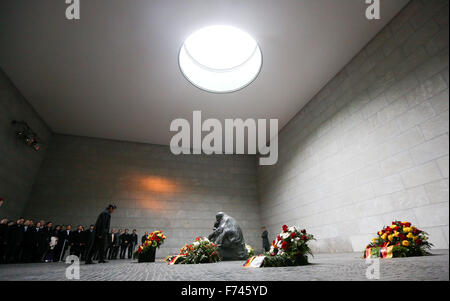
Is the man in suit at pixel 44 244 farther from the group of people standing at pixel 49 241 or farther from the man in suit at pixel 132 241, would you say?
the man in suit at pixel 132 241

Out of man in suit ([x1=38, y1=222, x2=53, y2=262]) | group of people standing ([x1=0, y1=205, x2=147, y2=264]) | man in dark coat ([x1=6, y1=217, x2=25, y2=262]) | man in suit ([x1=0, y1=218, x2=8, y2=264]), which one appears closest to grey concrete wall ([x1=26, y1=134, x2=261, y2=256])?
group of people standing ([x1=0, y1=205, x2=147, y2=264])

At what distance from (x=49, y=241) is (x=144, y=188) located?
245 inches

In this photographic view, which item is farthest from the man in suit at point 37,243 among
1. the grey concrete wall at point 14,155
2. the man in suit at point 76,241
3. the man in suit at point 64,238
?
the grey concrete wall at point 14,155

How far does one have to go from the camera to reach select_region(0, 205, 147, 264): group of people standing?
24.1ft

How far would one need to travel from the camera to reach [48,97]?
1238 centimetres

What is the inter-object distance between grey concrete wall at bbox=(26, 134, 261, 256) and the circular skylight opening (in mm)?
7615

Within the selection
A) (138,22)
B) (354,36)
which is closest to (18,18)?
Result: (138,22)

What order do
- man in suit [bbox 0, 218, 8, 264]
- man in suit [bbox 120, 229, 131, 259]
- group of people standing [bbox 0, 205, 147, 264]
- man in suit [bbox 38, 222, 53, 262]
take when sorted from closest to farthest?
group of people standing [bbox 0, 205, 147, 264]
man in suit [bbox 0, 218, 8, 264]
man in suit [bbox 38, 222, 53, 262]
man in suit [bbox 120, 229, 131, 259]

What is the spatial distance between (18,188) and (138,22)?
10896 millimetres

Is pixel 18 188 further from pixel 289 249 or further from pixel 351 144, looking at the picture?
pixel 351 144

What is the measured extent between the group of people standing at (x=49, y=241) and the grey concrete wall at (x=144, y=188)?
9.30ft

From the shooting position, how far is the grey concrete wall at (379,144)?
266 inches

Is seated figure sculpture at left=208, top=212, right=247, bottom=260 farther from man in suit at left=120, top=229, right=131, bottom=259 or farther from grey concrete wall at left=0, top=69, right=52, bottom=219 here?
grey concrete wall at left=0, top=69, right=52, bottom=219

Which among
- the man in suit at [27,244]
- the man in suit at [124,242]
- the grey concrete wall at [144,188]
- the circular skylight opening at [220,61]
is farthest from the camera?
the grey concrete wall at [144,188]
